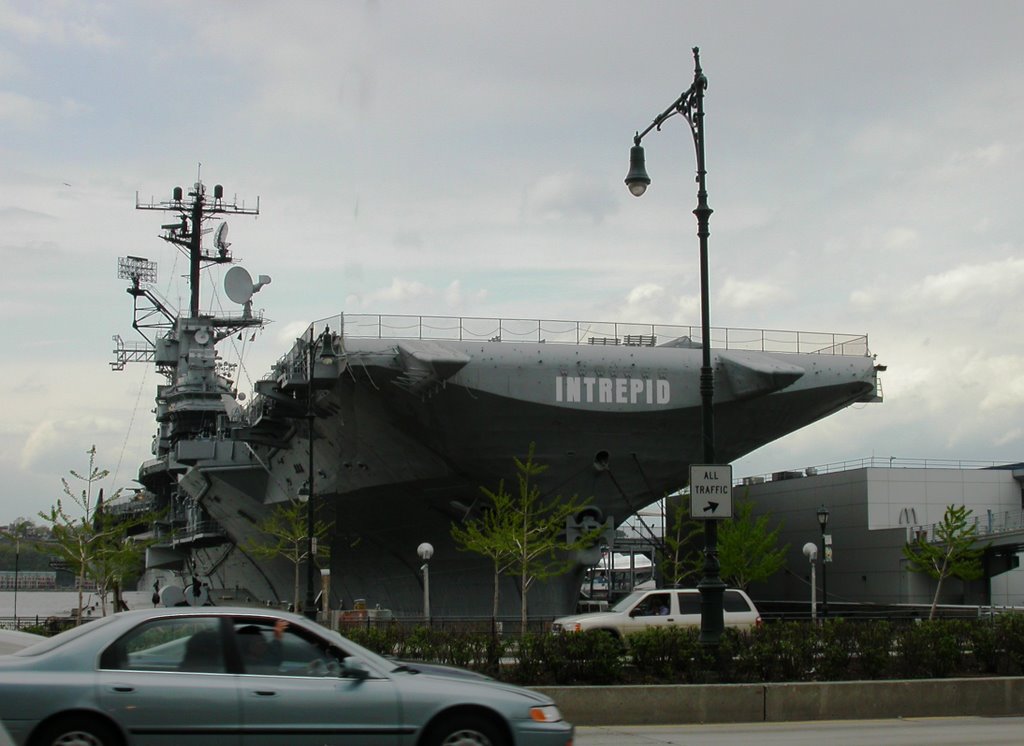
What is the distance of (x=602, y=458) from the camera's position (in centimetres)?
3588

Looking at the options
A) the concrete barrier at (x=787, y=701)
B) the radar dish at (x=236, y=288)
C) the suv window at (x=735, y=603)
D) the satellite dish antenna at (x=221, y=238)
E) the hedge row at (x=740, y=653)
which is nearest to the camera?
the concrete barrier at (x=787, y=701)

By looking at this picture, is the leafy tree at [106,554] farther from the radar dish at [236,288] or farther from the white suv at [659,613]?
the white suv at [659,613]

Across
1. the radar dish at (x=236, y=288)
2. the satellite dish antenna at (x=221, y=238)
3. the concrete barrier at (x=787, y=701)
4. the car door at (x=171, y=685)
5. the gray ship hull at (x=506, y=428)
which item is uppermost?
the satellite dish antenna at (x=221, y=238)

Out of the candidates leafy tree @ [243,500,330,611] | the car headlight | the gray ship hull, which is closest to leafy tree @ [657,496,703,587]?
the gray ship hull

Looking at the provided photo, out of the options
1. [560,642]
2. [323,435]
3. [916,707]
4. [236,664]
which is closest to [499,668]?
[560,642]

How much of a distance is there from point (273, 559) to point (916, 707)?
4270 cm

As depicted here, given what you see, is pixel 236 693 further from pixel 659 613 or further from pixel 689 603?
pixel 689 603

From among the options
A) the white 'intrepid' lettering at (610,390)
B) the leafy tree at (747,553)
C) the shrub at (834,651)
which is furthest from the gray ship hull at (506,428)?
the shrub at (834,651)

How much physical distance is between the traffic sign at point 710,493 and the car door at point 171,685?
7.68 m

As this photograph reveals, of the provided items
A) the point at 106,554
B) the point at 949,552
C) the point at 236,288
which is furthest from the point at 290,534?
the point at 949,552

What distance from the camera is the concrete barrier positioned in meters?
12.1

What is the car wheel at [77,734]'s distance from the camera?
22.5 feet

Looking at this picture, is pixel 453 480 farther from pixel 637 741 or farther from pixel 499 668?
pixel 637 741

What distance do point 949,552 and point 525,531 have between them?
15316 mm
